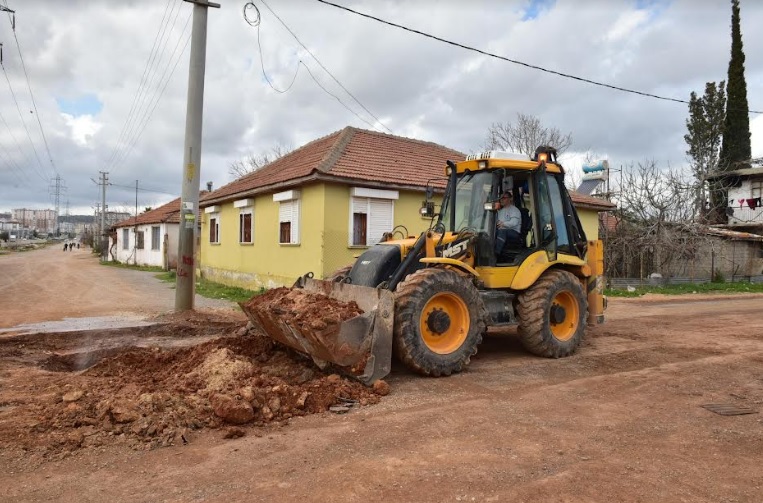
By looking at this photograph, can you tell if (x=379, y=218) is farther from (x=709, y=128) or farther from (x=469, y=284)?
(x=709, y=128)

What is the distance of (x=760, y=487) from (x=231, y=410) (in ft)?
13.1

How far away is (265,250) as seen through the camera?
16297 mm

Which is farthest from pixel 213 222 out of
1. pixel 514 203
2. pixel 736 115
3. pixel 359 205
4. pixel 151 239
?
pixel 736 115

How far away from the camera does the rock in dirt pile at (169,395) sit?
437 cm

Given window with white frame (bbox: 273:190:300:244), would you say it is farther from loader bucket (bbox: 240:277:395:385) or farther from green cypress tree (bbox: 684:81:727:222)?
green cypress tree (bbox: 684:81:727:222)

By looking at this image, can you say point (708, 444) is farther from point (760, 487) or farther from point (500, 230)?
point (500, 230)

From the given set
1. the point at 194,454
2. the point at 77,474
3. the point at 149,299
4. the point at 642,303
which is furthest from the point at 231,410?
the point at 642,303

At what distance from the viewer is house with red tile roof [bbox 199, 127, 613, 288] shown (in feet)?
44.3

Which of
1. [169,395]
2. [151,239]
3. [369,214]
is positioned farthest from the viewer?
[151,239]

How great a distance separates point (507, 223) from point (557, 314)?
152 centimetres

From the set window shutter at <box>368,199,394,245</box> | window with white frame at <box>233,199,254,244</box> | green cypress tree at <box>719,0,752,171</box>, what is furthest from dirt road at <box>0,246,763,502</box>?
green cypress tree at <box>719,0,752,171</box>

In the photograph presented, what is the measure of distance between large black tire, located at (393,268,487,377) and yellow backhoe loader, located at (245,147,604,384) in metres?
0.01

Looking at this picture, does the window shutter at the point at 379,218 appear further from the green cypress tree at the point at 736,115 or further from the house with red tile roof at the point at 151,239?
the green cypress tree at the point at 736,115

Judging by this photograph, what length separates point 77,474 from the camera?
3.74 m
